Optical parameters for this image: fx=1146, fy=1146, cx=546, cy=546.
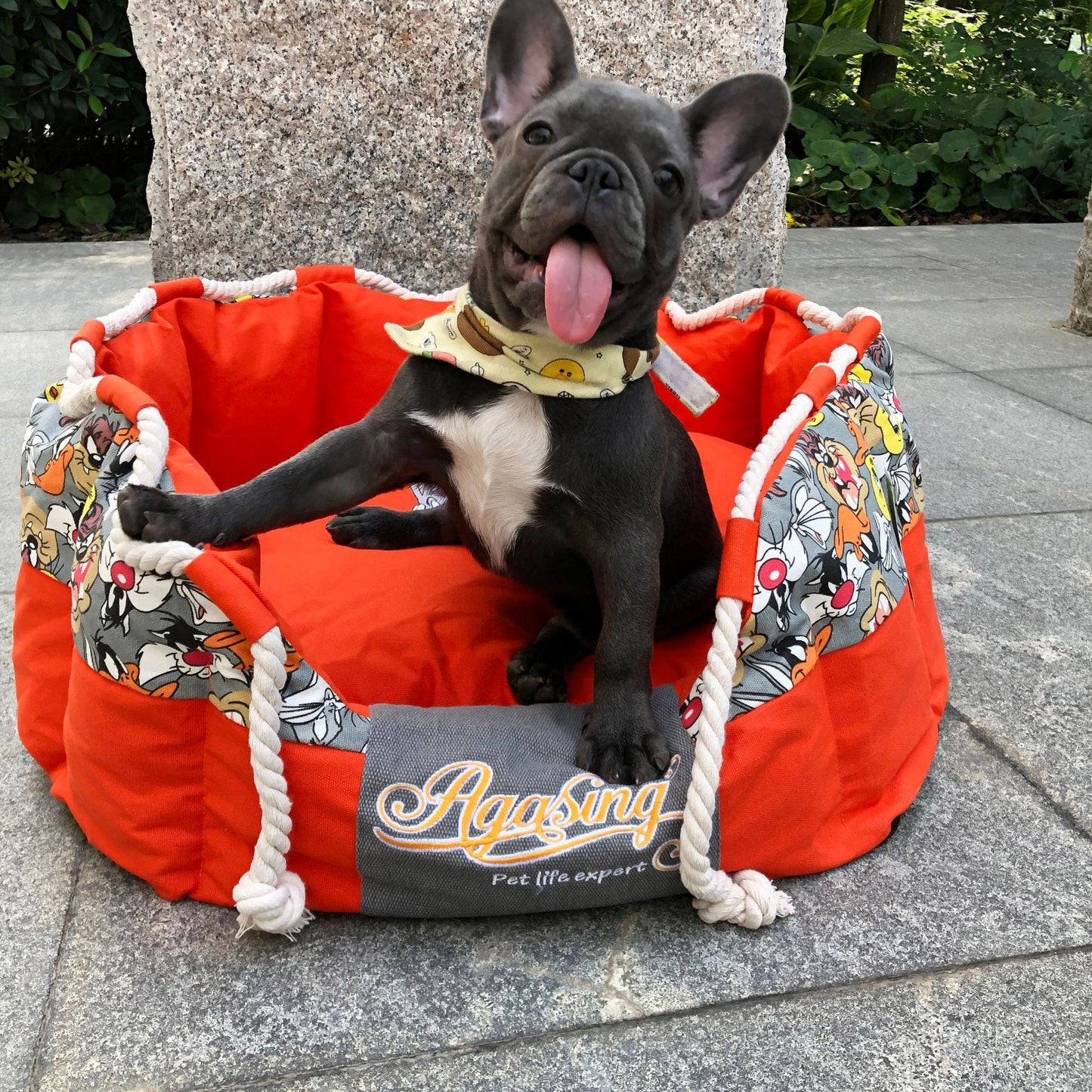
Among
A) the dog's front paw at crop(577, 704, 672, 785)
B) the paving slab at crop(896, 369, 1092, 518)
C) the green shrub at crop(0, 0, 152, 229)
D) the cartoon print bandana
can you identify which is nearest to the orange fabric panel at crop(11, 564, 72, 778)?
the cartoon print bandana

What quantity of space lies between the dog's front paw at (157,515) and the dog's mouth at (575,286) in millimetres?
690

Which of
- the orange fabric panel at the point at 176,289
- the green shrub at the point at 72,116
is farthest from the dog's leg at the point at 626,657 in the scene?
the green shrub at the point at 72,116

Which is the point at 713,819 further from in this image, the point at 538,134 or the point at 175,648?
the point at 538,134

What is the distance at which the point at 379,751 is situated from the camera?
1.79m

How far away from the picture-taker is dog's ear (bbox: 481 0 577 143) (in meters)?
2.10

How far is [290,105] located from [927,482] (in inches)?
93.9

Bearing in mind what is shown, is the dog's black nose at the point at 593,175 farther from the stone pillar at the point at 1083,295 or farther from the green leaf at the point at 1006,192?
the green leaf at the point at 1006,192

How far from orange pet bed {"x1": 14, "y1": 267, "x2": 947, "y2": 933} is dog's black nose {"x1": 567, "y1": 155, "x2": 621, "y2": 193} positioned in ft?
1.82

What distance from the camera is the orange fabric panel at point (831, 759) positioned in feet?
6.10

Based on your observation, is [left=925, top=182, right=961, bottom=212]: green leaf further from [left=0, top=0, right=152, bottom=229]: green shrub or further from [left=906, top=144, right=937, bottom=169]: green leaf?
[left=0, top=0, right=152, bottom=229]: green shrub

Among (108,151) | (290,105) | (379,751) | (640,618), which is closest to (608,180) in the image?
(640,618)

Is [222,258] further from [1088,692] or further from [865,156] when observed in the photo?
[865,156]

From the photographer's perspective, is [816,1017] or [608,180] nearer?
[816,1017]

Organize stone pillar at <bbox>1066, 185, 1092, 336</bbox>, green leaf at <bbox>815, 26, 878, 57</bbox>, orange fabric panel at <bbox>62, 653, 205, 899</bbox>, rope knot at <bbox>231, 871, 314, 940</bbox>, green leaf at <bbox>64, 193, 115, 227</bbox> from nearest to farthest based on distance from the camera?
rope knot at <bbox>231, 871, 314, 940</bbox> < orange fabric panel at <bbox>62, 653, 205, 899</bbox> < stone pillar at <bbox>1066, 185, 1092, 336</bbox> < green leaf at <bbox>64, 193, 115, 227</bbox> < green leaf at <bbox>815, 26, 878, 57</bbox>
